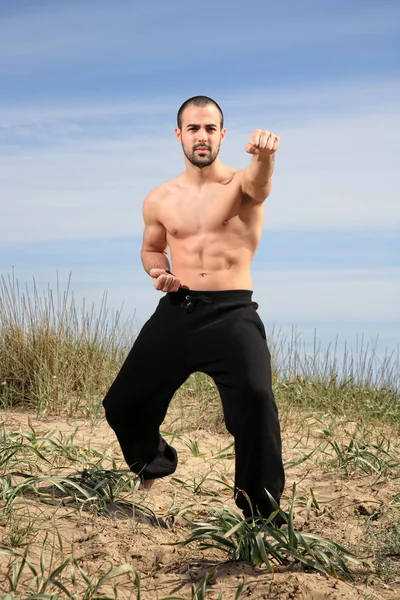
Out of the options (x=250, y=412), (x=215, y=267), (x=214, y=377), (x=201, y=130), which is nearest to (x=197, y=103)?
(x=201, y=130)

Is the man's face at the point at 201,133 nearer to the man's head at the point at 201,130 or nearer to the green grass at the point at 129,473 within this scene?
the man's head at the point at 201,130

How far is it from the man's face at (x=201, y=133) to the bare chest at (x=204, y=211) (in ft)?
0.63

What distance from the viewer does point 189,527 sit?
4852 mm

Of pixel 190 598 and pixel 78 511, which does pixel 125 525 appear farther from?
→ pixel 190 598

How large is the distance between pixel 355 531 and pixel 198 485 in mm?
1186

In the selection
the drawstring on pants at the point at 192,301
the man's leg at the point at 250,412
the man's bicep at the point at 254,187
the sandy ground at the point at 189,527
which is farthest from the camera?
the drawstring on pants at the point at 192,301

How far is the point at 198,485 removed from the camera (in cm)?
553

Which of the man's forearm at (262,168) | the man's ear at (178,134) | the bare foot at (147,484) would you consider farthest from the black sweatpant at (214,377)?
the man's ear at (178,134)

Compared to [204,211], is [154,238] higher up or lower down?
lower down

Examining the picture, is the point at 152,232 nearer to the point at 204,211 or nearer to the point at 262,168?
the point at 204,211

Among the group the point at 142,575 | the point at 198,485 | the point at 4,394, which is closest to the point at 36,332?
the point at 4,394

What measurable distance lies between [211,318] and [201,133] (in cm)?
109

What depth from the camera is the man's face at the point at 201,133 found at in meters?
4.71

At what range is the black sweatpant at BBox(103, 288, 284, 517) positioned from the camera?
4.39 meters
